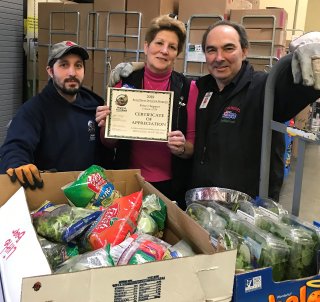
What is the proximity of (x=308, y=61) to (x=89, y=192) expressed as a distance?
0.77 m

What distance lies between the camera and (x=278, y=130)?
1.16 m

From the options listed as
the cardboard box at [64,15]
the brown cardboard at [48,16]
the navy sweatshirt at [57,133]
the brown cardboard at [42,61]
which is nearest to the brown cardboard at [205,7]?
the cardboard box at [64,15]

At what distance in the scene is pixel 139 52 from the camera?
13.5 feet

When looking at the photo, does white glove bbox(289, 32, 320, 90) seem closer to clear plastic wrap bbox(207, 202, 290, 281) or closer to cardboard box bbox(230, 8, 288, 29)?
clear plastic wrap bbox(207, 202, 290, 281)

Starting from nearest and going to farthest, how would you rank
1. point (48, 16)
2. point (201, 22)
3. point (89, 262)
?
point (89, 262), point (201, 22), point (48, 16)

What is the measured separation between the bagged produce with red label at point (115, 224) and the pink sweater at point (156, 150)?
2.24 ft

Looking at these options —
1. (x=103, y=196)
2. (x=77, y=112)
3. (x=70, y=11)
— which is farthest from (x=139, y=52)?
(x=103, y=196)

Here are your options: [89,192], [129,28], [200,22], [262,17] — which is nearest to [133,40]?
[129,28]

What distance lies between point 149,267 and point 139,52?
364 centimetres

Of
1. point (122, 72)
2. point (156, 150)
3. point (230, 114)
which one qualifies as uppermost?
point (122, 72)

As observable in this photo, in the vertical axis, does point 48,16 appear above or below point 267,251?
above

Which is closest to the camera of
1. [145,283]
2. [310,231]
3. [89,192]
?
[145,283]

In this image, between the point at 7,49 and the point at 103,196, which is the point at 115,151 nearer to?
the point at 103,196

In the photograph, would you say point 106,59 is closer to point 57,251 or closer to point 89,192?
point 89,192
